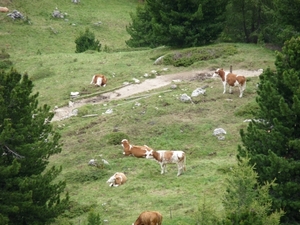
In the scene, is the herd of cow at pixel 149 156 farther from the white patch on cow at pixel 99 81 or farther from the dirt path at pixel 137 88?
the white patch on cow at pixel 99 81

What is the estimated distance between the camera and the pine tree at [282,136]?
15.3 m

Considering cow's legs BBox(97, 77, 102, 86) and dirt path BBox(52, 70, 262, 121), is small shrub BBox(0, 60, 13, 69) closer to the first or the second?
cow's legs BBox(97, 77, 102, 86)

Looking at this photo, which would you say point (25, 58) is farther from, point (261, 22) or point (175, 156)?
point (175, 156)

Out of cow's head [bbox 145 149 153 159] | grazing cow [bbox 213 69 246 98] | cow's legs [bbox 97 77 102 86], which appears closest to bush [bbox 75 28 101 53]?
cow's legs [bbox 97 77 102 86]

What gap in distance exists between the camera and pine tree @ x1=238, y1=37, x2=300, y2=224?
1528cm

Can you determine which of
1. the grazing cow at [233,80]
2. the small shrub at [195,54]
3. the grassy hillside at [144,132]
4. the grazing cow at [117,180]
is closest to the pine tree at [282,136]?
the grassy hillside at [144,132]

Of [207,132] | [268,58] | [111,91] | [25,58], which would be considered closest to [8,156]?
[207,132]

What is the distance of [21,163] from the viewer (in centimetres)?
1741

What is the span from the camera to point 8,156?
17.3 m

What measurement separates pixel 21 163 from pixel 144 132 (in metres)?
9.27

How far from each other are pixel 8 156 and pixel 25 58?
26.7m

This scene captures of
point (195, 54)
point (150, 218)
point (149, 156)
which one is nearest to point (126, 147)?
point (149, 156)

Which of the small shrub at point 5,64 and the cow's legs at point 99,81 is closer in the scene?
the cow's legs at point 99,81

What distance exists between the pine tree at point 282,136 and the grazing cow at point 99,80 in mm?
17737
